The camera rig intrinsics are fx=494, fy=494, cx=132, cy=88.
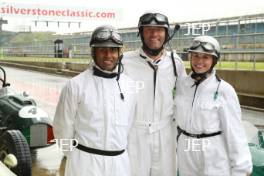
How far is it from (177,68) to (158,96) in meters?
0.28

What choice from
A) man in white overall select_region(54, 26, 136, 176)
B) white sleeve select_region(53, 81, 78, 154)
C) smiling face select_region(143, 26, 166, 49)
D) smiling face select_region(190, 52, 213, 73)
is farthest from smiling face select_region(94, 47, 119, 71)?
smiling face select_region(190, 52, 213, 73)

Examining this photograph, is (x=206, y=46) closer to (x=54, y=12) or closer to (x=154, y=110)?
(x=154, y=110)

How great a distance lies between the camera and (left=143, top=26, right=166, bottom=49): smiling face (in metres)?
3.64

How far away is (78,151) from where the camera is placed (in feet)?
10.6

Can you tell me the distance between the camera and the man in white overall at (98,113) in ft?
10.4

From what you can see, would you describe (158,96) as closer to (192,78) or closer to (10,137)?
(192,78)

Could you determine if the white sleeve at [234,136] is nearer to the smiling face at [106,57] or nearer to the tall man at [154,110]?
the tall man at [154,110]

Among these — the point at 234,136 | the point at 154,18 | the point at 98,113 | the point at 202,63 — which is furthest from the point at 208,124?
the point at 154,18

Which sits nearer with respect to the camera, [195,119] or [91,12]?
[195,119]

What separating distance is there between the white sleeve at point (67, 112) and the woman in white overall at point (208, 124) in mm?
784

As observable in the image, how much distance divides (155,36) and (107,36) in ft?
1.80

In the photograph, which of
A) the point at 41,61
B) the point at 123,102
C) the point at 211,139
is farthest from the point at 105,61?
the point at 41,61

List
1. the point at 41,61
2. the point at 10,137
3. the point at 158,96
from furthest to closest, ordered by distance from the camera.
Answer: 1. the point at 41,61
2. the point at 10,137
3. the point at 158,96

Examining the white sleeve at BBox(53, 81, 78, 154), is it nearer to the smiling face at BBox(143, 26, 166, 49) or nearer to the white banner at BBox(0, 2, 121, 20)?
the smiling face at BBox(143, 26, 166, 49)
